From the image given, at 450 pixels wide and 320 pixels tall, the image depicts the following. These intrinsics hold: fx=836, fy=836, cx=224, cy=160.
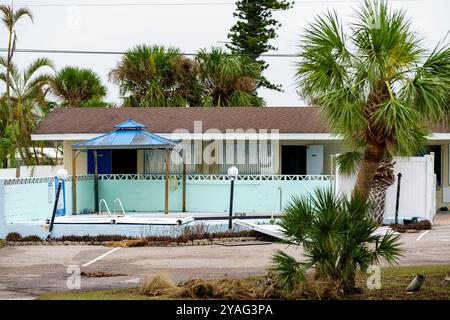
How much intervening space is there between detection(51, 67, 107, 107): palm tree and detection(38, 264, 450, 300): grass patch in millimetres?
28303

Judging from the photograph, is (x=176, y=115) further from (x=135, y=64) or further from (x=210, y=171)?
(x=135, y=64)

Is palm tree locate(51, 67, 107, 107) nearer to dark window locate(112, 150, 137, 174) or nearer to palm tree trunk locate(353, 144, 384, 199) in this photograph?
dark window locate(112, 150, 137, 174)

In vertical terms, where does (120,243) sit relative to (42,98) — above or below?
below

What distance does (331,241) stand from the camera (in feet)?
39.4

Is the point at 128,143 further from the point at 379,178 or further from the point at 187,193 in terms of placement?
the point at 379,178

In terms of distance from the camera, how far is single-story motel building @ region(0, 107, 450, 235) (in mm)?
24891

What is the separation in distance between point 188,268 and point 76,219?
6.93m

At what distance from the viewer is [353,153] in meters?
22.8

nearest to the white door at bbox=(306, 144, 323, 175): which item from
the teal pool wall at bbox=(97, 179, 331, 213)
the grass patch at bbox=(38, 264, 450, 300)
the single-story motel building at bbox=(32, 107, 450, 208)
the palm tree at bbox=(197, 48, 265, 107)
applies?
the single-story motel building at bbox=(32, 107, 450, 208)

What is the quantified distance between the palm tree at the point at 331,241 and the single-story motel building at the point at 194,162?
10961 millimetres

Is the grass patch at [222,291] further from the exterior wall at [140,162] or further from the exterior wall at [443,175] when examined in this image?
the exterior wall at [443,175]

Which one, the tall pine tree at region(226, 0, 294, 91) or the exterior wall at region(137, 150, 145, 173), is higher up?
the tall pine tree at region(226, 0, 294, 91)

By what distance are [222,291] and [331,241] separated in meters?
1.77

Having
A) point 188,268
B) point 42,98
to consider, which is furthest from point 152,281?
point 42,98
